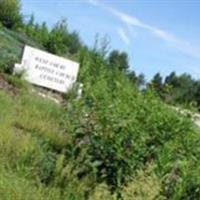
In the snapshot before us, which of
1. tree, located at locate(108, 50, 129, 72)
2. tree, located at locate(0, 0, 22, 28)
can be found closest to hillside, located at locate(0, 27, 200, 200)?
tree, located at locate(108, 50, 129, 72)

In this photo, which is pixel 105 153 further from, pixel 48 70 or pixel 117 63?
pixel 117 63

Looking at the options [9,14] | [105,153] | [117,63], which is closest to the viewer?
[105,153]

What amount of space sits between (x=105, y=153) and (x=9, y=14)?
84.4 ft

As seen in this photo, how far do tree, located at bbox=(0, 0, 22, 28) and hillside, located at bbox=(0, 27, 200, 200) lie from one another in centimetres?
2331

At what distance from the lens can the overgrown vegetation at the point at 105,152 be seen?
7.30 metres

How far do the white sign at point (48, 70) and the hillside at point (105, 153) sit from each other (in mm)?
6352

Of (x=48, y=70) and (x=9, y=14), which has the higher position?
(x=9, y=14)

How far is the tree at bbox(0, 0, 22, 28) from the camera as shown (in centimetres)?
3316

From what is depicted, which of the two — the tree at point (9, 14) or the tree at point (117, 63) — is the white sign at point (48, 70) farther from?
the tree at point (9, 14)

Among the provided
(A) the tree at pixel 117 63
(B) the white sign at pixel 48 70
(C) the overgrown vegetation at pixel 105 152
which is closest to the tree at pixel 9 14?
(A) the tree at pixel 117 63

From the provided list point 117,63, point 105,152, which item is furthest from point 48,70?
point 105,152

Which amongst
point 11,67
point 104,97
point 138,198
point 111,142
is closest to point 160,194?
point 138,198

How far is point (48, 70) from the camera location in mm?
17172

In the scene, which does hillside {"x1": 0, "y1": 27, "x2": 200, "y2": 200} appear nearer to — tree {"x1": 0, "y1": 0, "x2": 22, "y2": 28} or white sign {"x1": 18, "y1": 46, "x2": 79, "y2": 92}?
white sign {"x1": 18, "y1": 46, "x2": 79, "y2": 92}
